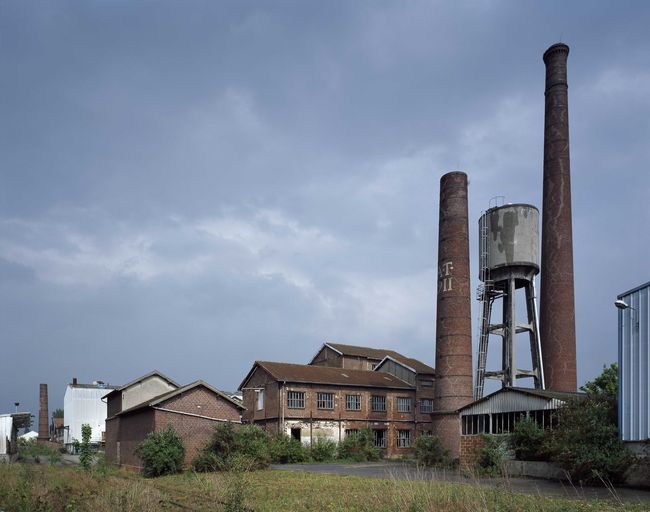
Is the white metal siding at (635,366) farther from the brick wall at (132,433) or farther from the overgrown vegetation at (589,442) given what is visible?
the brick wall at (132,433)

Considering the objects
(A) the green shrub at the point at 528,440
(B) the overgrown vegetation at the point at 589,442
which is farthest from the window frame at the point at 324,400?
(B) the overgrown vegetation at the point at 589,442

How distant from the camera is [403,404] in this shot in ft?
145

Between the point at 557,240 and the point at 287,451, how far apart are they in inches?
772

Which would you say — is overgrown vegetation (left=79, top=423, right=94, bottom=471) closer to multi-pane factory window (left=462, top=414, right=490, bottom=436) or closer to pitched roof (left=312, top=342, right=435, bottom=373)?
multi-pane factory window (left=462, top=414, right=490, bottom=436)

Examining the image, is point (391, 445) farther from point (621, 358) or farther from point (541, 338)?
point (621, 358)

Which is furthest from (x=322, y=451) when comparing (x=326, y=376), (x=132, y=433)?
(x=132, y=433)

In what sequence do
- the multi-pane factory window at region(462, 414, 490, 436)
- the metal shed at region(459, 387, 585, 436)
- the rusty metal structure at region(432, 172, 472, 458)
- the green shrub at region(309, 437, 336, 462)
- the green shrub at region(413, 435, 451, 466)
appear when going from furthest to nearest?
1. the green shrub at region(309, 437, 336, 462)
2. the rusty metal structure at region(432, 172, 472, 458)
3. the green shrub at region(413, 435, 451, 466)
4. the multi-pane factory window at region(462, 414, 490, 436)
5. the metal shed at region(459, 387, 585, 436)

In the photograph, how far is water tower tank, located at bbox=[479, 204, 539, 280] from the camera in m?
35.2

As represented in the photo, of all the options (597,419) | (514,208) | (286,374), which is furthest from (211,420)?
(514,208)

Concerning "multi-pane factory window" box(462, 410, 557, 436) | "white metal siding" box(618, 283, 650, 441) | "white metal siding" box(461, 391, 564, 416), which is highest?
"white metal siding" box(618, 283, 650, 441)

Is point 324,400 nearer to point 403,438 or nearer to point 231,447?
point 403,438

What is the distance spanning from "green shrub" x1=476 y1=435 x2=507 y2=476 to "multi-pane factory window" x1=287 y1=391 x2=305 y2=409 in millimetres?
15078

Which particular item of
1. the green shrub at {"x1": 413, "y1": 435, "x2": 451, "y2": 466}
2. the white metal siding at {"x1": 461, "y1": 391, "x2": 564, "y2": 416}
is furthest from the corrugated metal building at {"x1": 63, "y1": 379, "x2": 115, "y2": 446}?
the white metal siding at {"x1": 461, "y1": 391, "x2": 564, "y2": 416}

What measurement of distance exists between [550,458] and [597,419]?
12.0ft
